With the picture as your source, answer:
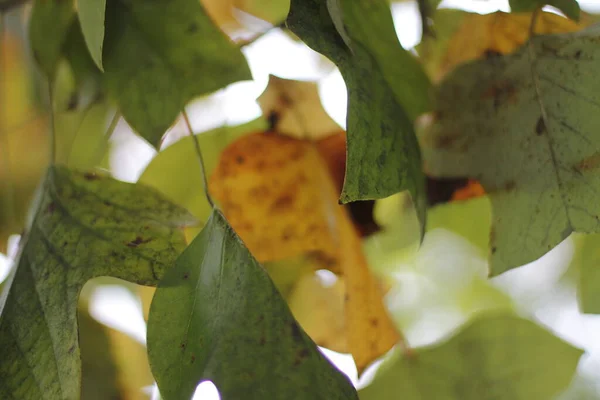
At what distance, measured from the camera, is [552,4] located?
30 cm

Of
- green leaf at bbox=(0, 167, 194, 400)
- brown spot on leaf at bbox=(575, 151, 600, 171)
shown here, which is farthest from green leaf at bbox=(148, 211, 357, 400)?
brown spot on leaf at bbox=(575, 151, 600, 171)

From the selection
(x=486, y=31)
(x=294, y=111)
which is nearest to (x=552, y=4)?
(x=486, y=31)

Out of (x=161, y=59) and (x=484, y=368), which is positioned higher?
(x=161, y=59)

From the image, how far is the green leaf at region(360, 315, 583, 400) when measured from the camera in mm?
351

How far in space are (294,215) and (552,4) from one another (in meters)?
0.15

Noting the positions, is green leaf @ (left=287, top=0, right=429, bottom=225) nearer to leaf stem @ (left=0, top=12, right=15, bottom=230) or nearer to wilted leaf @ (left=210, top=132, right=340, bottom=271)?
wilted leaf @ (left=210, top=132, right=340, bottom=271)

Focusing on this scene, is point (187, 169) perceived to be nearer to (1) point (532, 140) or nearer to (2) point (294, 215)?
(2) point (294, 215)

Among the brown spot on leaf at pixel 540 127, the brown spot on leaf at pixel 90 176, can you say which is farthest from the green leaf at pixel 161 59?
the brown spot on leaf at pixel 540 127

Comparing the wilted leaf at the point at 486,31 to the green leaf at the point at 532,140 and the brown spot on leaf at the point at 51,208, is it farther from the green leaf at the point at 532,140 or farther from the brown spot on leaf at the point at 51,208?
the brown spot on leaf at the point at 51,208

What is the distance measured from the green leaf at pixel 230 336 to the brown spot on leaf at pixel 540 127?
0.13 m

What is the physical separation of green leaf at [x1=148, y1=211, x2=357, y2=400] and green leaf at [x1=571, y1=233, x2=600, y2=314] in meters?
0.14

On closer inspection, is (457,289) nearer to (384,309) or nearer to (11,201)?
(384,309)

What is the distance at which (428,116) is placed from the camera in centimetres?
34

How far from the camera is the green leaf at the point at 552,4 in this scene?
0.30 meters
